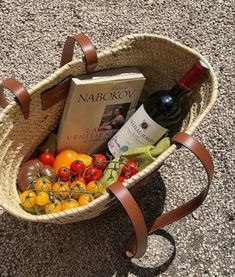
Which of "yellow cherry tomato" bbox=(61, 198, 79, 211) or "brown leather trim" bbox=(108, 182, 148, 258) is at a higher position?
"brown leather trim" bbox=(108, 182, 148, 258)

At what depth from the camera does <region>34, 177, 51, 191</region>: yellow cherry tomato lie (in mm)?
1268

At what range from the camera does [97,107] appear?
1378 millimetres

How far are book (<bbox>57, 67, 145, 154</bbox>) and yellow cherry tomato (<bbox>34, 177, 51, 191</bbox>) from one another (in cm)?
17

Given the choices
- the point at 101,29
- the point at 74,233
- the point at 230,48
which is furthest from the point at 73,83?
the point at 230,48

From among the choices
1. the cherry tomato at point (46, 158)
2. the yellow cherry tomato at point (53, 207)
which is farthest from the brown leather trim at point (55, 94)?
the yellow cherry tomato at point (53, 207)

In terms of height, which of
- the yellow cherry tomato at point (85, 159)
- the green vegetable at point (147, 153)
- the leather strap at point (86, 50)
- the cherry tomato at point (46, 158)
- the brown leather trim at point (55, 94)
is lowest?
the cherry tomato at point (46, 158)

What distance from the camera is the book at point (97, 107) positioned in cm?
133

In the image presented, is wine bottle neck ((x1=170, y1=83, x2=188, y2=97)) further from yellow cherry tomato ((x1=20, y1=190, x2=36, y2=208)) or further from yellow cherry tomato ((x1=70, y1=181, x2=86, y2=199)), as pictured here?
yellow cherry tomato ((x1=20, y1=190, x2=36, y2=208))

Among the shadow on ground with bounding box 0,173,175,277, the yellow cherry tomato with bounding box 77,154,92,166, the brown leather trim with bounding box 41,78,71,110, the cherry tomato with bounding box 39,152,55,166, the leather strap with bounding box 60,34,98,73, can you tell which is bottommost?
the shadow on ground with bounding box 0,173,175,277

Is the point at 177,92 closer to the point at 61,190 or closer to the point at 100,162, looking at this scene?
the point at 100,162

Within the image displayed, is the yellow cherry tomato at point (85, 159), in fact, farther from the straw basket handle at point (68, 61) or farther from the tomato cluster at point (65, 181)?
the straw basket handle at point (68, 61)

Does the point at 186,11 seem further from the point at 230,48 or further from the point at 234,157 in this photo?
the point at 234,157

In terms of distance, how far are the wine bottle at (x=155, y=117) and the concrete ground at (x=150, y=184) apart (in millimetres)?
232

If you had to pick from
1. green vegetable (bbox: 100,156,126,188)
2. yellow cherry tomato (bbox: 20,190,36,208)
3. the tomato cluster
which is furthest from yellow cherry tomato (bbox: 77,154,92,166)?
yellow cherry tomato (bbox: 20,190,36,208)
